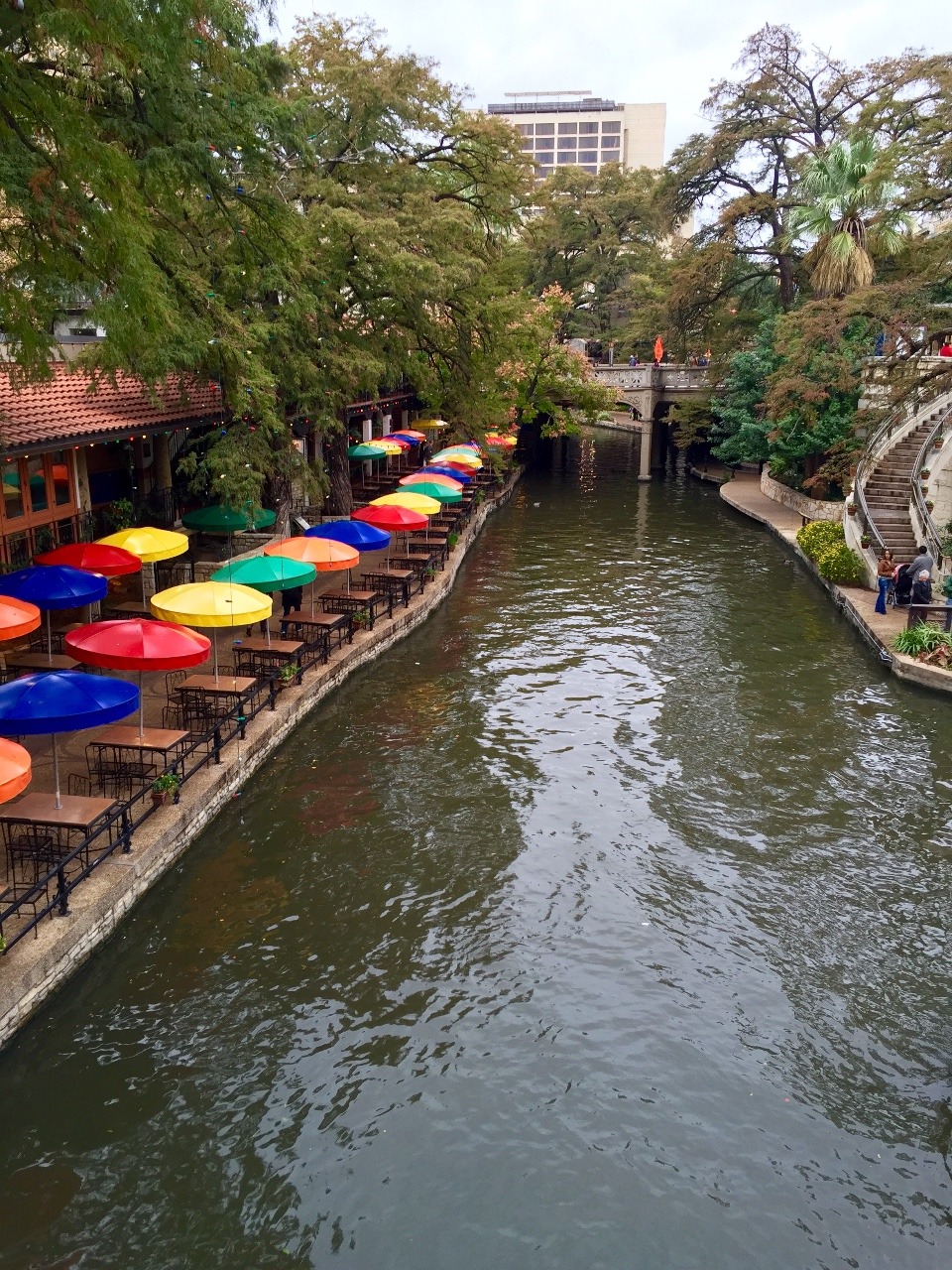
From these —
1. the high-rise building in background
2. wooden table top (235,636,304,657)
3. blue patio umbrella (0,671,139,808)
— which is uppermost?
the high-rise building in background

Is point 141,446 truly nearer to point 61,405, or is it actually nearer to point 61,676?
point 61,405

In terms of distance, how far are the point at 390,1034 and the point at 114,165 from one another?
10117 mm

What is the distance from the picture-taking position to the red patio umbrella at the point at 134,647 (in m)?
13.8

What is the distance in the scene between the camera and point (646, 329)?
197 feet

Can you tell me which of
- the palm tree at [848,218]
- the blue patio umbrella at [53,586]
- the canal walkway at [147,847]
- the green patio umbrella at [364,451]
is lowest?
the canal walkway at [147,847]

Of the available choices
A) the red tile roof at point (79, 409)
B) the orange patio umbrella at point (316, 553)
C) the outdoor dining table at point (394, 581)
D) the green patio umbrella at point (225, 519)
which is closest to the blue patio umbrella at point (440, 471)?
the outdoor dining table at point (394, 581)

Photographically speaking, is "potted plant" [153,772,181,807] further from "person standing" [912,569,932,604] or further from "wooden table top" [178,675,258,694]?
"person standing" [912,569,932,604]

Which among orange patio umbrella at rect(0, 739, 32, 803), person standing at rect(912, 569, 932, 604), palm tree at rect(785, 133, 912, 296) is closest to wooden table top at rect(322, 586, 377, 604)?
person standing at rect(912, 569, 932, 604)

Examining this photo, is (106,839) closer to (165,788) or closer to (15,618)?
(165,788)

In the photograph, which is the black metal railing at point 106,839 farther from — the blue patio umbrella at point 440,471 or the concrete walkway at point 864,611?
the blue patio umbrella at point 440,471

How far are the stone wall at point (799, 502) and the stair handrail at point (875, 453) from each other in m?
2.75

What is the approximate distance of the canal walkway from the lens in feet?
33.8

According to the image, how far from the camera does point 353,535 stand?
22453 millimetres

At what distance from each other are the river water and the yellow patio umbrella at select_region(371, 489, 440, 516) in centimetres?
836
